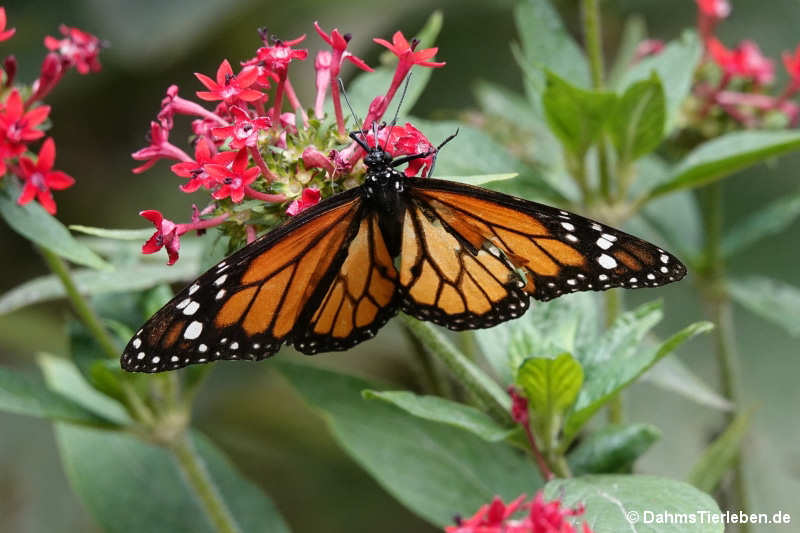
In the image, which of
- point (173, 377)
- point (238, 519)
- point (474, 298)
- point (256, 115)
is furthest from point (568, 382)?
point (238, 519)

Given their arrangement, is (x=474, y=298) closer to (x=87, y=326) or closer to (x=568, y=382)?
(x=568, y=382)

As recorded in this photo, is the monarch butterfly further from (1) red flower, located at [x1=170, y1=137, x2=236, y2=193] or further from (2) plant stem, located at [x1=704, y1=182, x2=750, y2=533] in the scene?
(2) plant stem, located at [x1=704, y1=182, x2=750, y2=533]

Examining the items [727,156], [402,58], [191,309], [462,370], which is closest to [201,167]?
[191,309]

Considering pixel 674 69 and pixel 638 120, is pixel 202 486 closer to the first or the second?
pixel 638 120

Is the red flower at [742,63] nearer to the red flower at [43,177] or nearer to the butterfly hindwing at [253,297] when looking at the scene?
the butterfly hindwing at [253,297]

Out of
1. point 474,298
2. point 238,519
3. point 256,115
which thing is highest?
point 256,115
